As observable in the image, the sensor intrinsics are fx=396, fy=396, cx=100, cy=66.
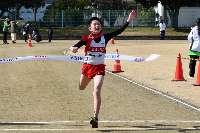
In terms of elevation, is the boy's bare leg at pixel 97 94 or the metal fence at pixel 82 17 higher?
the metal fence at pixel 82 17

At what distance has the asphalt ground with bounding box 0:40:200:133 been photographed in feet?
21.8

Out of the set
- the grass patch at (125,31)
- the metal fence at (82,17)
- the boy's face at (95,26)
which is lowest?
the grass patch at (125,31)

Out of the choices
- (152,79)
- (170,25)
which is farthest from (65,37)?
(152,79)

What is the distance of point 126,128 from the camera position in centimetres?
643

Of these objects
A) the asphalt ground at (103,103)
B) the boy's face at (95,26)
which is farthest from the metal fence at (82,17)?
the boy's face at (95,26)

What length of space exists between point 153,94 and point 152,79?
8.91 ft

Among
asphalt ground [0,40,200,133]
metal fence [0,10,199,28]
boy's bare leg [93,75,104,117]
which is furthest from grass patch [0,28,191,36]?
boy's bare leg [93,75,104,117]

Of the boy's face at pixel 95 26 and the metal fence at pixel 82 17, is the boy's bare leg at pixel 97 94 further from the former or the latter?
the metal fence at pixel 82 17

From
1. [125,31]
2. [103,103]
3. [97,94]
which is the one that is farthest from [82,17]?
[97,94]

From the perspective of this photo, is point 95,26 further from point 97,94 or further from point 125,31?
point 125,31

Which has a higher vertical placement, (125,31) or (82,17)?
(82,17)

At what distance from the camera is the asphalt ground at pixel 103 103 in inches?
261

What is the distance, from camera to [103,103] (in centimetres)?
865

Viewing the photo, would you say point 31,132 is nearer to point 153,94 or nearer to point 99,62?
point 99,62
